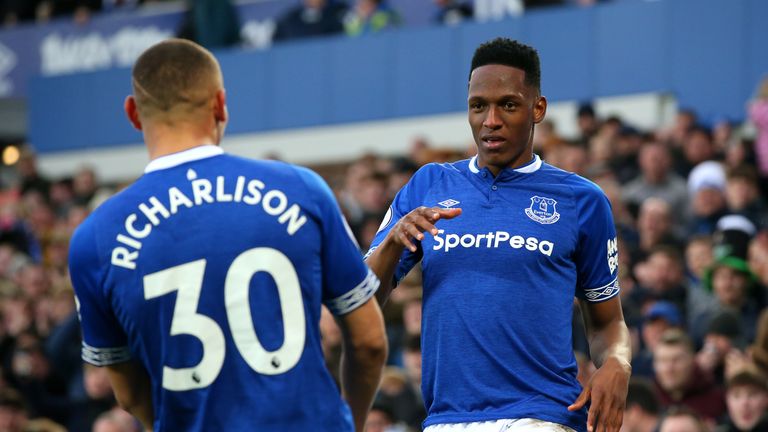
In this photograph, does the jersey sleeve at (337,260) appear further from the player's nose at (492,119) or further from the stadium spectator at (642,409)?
the stadium spectator at (642,409)

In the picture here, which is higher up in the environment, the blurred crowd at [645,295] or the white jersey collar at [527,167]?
the white jersey collar at [527,167]

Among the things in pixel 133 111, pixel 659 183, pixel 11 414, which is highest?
pixel 133 111

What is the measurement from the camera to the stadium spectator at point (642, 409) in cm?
793

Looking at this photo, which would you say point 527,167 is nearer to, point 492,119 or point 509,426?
point 492,119

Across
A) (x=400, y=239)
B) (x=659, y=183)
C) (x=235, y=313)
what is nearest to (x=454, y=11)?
(x=659, y=183)

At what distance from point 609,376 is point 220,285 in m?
1.49

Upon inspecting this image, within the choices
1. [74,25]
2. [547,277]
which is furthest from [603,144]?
[74,25]

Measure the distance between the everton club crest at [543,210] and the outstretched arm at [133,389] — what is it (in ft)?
5.06

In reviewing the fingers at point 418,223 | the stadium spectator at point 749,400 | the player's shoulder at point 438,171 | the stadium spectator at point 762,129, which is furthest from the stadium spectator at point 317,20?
the fingers at point 418,223

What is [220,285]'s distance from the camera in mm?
3570

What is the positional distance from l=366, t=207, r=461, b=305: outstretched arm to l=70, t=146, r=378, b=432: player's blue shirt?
76 cm

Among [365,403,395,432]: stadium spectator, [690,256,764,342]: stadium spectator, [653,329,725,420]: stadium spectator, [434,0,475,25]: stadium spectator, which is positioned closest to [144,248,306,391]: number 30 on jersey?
[653,329,725,420]: stadium spectator

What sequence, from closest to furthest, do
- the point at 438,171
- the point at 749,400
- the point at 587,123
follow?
the point at 438,171 → the point at 749,400 → the point at 587,123

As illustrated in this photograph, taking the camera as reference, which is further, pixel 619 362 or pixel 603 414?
pixel 619 362
